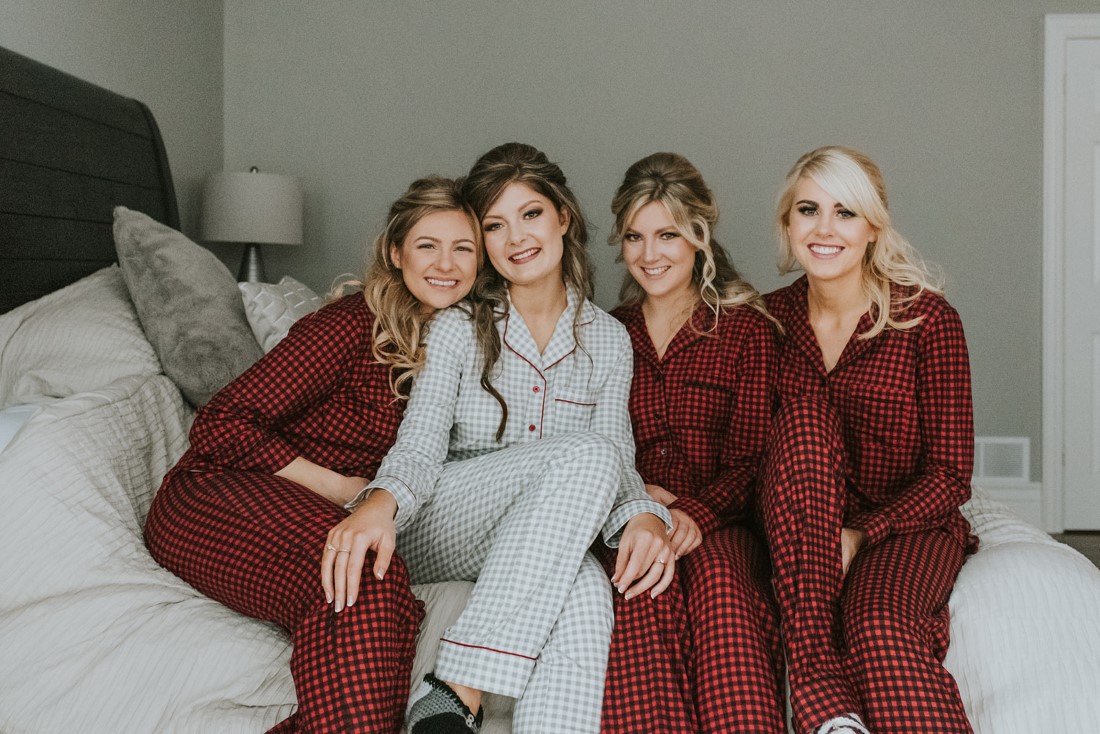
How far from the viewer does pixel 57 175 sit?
2150 mm

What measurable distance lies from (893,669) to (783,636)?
0.15 m

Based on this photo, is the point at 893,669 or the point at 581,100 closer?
the point at 893,669

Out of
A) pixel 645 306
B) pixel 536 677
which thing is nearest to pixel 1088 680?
pixel 536 677

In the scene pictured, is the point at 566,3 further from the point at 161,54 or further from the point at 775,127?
the point at 161,54

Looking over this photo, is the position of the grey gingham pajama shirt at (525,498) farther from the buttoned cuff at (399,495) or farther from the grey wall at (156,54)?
the grey wall at (156,54)

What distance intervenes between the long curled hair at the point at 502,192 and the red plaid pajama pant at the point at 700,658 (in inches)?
24.3

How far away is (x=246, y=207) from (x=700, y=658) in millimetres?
2553

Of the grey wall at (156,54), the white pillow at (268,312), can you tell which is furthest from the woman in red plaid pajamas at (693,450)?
the grey wall at (156,54)

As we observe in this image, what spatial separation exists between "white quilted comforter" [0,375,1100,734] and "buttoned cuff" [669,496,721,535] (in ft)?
1.32

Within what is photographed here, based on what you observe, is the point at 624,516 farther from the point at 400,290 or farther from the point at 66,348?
the point at 66,348

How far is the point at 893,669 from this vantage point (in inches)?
48.4

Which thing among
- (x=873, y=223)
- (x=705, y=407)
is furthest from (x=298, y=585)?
(x=873, y=223)

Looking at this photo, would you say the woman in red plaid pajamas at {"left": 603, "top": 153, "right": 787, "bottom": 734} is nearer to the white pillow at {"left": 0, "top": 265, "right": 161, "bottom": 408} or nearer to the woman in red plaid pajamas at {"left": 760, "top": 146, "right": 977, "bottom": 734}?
the woman in red plaid pajamas at {"left": 760, "top": 146, "right": 977, "bottom": 734}

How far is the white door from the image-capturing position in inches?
140
